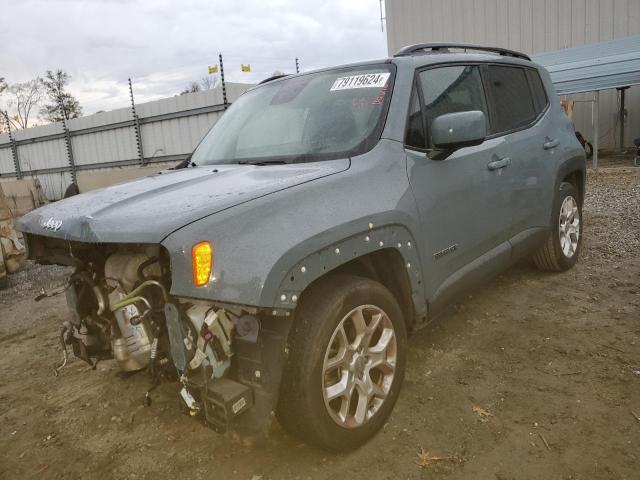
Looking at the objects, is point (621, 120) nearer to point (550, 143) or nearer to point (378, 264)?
point (550, 143)

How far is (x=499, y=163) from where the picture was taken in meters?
3.36

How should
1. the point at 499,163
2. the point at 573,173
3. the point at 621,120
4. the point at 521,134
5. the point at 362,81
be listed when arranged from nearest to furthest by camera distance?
1. the point at 362,81
2. the point at 499,163
3. the point at 521,134
4. the point at 573,173
5. the point at 621,120

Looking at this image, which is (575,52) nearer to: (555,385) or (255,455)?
(555,385)

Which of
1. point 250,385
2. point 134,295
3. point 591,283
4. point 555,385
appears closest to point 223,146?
point 134,295

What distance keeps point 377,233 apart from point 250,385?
0.91 meters

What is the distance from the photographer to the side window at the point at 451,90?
3.03m

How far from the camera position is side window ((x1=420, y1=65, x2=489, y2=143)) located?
3031 millimetres

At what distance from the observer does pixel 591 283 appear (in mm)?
4410

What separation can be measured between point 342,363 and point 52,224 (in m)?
1.49

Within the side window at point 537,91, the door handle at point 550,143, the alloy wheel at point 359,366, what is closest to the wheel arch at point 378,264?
the alloy wheel at point 359,366

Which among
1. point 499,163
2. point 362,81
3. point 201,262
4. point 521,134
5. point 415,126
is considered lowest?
point 201,262

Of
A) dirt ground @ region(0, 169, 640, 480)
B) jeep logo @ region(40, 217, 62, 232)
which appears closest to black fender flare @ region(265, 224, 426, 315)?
dirt ground @ region(0, 169, 640, 480)

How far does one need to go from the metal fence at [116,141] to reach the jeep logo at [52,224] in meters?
9.55

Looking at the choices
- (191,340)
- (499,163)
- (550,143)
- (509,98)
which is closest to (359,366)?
(191,340)
